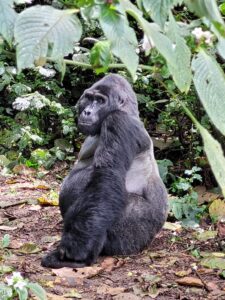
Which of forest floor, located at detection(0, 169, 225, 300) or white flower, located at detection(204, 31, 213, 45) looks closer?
white flower, located at detection(204, 31, 213, 45)

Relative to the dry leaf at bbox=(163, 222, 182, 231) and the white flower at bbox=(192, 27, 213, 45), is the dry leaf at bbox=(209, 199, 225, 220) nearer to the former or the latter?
the dry leaf at bbox=(163, 222, 182, 231)

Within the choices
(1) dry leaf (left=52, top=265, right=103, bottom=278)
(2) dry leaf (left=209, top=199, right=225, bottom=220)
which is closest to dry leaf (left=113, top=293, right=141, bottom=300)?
(1) dry leaf (left=52, top=265, right=103, bottom=278)

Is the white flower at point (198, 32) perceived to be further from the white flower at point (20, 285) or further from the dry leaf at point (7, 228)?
the dry leaf at point (7, 228)

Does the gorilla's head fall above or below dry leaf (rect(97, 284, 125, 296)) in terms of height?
above

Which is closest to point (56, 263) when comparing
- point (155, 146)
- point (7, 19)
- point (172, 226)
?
point (172, 226)

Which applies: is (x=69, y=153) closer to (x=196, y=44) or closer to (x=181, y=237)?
(x=181, y=237)

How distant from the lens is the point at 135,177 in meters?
4.00

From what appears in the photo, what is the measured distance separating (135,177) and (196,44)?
3.27 meters

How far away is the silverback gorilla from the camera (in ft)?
11.5

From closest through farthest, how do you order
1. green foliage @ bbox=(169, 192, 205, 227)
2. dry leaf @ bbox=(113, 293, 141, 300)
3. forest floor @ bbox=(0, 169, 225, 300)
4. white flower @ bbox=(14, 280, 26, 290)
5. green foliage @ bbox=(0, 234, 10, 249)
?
1. white flower @ bbox=(14, 280, 26, 290)
2. dry leaf @ bbox=(113, 293, 141, 300)
3. forest floor @ bbox=(0, 169, 225, 300)
4. green foliage @ bbox=(0, 234, 10, 249)
5. green foliage @ bbox=(169, 192, 205, 227)

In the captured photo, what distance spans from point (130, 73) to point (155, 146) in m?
6.27

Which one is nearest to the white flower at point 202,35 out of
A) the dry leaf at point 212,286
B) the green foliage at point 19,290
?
the green foliage at point 19,290

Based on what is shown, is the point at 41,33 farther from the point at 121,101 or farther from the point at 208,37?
the point at 121,101

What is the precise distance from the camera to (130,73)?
0.69 meters
